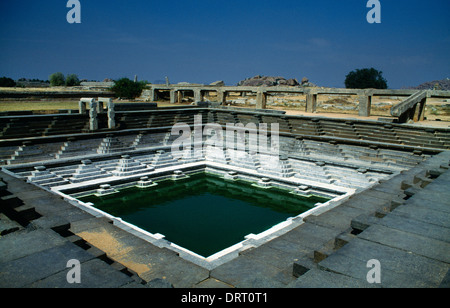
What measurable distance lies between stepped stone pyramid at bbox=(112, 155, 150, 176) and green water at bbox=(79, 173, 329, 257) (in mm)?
1038

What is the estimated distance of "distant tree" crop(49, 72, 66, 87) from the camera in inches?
1534

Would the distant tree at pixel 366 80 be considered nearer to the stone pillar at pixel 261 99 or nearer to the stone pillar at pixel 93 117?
the stone pillar at pixel 261 99

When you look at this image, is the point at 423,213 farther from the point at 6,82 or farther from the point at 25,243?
the point at 6,82

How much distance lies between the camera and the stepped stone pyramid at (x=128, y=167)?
41.6 feet

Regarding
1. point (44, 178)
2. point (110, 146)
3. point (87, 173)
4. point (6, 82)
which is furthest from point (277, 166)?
point (6, 82)

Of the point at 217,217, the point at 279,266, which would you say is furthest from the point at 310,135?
the point at 279,266

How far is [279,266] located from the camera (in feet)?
15.3

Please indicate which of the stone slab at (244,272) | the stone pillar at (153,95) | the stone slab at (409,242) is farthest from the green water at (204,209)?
the stone pillar at (153,95)

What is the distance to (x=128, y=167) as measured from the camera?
1296cm

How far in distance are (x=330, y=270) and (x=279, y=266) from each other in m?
1.50

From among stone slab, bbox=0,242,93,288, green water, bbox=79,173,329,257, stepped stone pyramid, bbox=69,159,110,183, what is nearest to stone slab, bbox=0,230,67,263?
stone slab, bbox=0,242,93,288

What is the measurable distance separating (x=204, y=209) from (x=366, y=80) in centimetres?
4286

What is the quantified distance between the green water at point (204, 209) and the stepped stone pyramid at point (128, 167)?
104 centimetres
